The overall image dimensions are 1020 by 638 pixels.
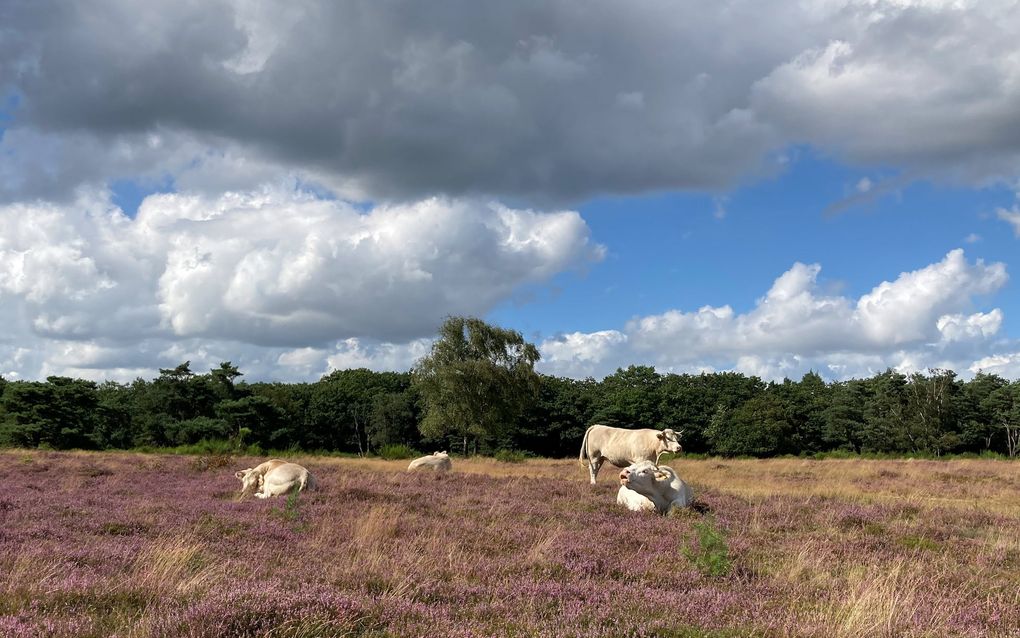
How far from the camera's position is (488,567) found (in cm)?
777

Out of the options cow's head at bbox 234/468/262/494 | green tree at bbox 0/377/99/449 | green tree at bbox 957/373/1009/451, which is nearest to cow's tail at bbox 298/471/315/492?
cow's head at bbox 234/468/262/494

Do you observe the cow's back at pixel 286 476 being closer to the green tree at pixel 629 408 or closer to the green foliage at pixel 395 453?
the green foliage at pixel 395 453

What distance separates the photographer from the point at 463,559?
8266mm

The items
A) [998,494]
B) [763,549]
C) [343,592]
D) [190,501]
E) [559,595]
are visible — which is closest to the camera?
[343,592]

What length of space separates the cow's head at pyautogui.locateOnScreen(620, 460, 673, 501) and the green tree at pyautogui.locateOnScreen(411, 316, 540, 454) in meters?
43.3

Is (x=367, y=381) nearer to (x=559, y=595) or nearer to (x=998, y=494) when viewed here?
(x=998, y=494)

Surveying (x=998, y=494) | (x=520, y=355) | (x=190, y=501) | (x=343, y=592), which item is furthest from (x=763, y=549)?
(x=520, y=355)

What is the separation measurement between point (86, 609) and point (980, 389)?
322ft

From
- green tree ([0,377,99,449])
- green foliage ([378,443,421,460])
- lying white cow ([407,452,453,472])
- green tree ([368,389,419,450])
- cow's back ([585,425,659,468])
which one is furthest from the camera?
green tree ([368,389,419,450])

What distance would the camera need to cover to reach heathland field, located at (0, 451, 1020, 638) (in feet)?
18.0

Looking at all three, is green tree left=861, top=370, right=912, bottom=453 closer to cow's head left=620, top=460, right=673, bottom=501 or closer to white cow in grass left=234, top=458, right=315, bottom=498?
cow's head left=620, top=460, right=673, bottom=501

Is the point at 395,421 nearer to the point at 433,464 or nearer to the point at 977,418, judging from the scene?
the point at 433,464

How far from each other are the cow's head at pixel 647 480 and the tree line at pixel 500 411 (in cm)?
3181

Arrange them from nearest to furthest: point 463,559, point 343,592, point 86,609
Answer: point 86,609 < point 343,592 < point 463,559
